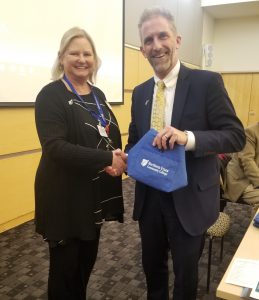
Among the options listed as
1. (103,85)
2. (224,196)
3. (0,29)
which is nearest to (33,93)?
(0,29)

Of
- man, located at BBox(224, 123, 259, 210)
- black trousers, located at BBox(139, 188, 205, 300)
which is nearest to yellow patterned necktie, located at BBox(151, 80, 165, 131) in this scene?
black trousers, located at BBox(139, 188, 205, 300)

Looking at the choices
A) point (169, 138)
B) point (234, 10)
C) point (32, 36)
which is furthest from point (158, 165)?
point (234, 10)

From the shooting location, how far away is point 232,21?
7715 mm

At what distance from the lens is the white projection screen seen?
2680 millimetres

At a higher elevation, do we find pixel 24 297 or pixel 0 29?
pixel 0 29

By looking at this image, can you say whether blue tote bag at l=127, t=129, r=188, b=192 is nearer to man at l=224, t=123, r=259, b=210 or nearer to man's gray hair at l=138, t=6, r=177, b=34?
man's gray hair at l=138, t=6, r=177, b=34

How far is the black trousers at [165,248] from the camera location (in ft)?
4.59

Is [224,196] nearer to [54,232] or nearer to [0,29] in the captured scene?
[54,232]

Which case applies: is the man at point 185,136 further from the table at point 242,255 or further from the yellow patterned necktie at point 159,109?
the table at point 242,255

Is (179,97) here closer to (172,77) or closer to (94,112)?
(172,77)

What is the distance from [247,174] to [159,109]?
1.49 m

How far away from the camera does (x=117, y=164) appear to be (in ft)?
4.47

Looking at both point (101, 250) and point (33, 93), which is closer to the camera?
point (101, 250)

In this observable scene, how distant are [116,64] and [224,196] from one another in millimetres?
2499
